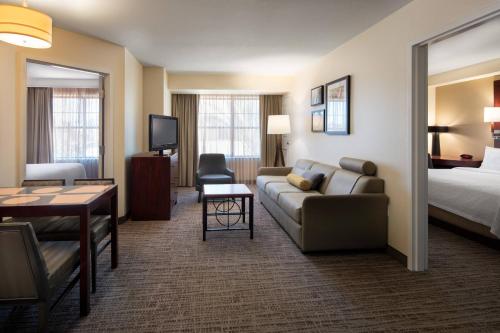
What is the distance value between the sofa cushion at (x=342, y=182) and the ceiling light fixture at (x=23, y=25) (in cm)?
306

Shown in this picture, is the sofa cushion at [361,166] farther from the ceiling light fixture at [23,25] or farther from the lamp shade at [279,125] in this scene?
the ceiling light fixture at [23,25]

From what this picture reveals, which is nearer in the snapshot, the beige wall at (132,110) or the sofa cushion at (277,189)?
the sofa cushion at (277,189)

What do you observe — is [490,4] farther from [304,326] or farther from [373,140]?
[304,326]

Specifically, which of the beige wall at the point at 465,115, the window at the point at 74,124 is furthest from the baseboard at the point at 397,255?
the window at the point at 74,124

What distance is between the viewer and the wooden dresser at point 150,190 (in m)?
4.58

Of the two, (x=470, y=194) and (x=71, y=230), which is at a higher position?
(x=470, y=194)

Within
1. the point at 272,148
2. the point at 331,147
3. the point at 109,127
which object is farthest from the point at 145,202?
the point at 272,148

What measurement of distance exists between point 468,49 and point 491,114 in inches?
61.4

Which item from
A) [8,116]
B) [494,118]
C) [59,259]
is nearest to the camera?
[59,259]

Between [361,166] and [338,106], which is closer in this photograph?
[361,166]

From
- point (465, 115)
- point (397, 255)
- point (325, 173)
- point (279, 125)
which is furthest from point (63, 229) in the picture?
point (465, 115)

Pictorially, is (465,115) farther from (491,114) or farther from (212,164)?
(212,164)

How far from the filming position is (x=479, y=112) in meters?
6.02

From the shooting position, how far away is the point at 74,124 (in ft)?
22.9
